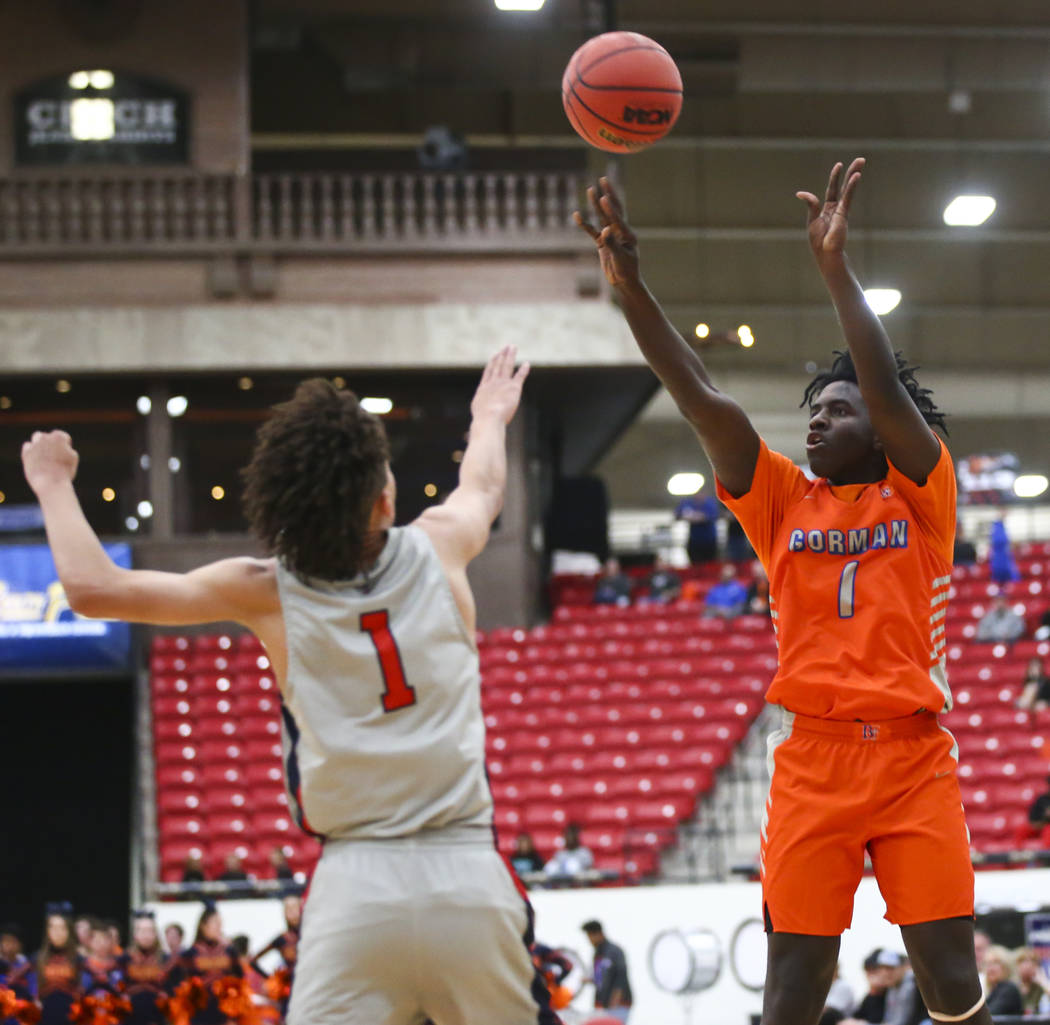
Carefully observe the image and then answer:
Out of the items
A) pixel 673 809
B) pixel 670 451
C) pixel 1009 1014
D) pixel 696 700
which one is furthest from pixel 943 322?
pixel 1009 1014

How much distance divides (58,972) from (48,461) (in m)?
8.35

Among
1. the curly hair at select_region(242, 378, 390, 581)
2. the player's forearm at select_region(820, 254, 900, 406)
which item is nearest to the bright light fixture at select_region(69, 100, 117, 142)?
the player's forearm at select_region(820, 254, 900, 406)

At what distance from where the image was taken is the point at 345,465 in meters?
3.17

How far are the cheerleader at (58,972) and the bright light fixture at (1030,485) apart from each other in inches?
796

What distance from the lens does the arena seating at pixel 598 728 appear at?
46.8 ft

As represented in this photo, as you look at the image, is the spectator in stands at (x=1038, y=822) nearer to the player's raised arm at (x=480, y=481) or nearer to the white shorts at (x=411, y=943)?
the player's raised arm at (x=480, y=481)

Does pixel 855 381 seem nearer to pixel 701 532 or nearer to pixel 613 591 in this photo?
pixel 613 591

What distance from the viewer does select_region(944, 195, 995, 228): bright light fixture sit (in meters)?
20.7

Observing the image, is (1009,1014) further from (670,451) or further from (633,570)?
(670,451)

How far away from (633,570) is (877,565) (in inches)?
625

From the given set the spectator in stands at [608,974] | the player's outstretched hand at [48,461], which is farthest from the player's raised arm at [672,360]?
the spectator in stands at [608,974]

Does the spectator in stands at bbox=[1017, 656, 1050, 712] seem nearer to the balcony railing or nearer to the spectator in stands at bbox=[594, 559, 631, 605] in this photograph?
the spectator in stands at bbox=[594, 559, 631, 605]

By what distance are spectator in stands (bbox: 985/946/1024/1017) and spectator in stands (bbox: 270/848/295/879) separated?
605cm

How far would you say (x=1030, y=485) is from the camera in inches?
1100
